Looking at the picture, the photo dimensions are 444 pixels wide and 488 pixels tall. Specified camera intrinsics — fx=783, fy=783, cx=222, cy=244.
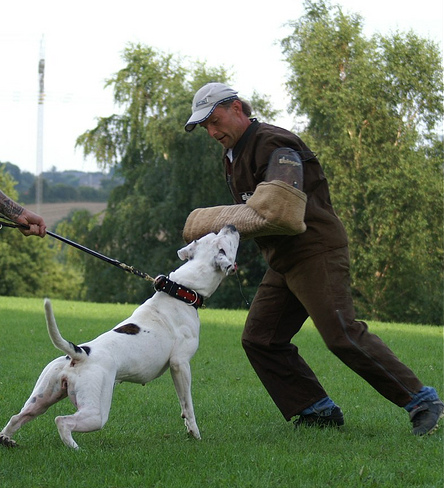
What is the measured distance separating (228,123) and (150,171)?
37.5 m

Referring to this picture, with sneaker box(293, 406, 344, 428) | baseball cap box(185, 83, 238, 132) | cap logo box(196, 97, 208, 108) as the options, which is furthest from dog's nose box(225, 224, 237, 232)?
sneaker box(293, 406, 344, 428)

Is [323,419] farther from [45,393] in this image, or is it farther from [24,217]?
[24,217]

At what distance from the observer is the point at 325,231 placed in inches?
230

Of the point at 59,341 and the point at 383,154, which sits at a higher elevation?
the point at 383,154

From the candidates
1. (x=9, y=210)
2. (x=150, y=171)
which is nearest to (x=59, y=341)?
(x=9, y=210)

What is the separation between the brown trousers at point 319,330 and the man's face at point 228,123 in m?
1.08

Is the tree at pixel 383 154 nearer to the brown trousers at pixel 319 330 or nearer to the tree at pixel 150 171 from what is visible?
the tree at pixel 150 171

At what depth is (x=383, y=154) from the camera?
3659 centimetres

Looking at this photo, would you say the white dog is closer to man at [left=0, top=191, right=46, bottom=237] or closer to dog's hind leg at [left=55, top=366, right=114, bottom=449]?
dog's hind leg at [left=55, top=366, right=114, bottom=449]

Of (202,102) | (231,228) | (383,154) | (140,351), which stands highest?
(383,154)

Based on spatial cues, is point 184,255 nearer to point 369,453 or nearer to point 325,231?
point 325,231

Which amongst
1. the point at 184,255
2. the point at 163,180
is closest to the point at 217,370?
the point at 184,255

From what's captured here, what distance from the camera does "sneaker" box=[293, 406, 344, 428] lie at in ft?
20.6

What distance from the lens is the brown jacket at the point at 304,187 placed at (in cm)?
571
